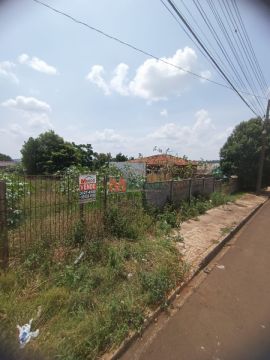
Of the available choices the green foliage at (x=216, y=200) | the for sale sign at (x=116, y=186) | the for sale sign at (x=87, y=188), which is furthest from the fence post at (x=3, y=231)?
the green foliage at (x=216, y=200)

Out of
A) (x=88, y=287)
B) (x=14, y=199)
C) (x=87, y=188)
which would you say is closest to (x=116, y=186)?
(x=87, y=188)

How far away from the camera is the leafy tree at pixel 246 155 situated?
20558 mm

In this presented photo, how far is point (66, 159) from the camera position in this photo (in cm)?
2695

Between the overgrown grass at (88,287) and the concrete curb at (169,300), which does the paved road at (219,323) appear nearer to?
the concrete curb at (169,300)

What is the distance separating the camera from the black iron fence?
440cm

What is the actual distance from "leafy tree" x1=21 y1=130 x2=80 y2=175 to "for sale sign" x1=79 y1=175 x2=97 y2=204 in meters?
21.6

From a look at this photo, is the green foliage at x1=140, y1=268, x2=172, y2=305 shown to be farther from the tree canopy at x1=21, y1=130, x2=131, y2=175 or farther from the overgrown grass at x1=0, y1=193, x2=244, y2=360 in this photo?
the tree canopy at x1=21, y1=130, x2=131, y2=175

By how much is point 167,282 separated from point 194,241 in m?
2.69

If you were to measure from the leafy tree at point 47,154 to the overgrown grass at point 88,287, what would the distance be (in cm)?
2167

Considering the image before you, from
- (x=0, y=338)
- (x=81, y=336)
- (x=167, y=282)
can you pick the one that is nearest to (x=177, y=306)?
(x=167, y=282)

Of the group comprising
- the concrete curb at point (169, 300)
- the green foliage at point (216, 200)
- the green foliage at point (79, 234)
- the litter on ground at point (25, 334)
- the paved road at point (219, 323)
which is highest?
the green foliage at point (79, 234)

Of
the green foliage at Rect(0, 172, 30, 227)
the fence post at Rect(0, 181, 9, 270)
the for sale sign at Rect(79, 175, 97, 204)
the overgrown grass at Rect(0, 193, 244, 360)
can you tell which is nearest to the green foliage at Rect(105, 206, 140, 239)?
the overgrown grass at Rect(0, 193, 244, 360)

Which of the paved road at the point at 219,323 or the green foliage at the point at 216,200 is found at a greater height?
the green foliage at the point at 216,200

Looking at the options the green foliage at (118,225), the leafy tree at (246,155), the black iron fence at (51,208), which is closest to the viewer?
the black iron fence at (51,208)
